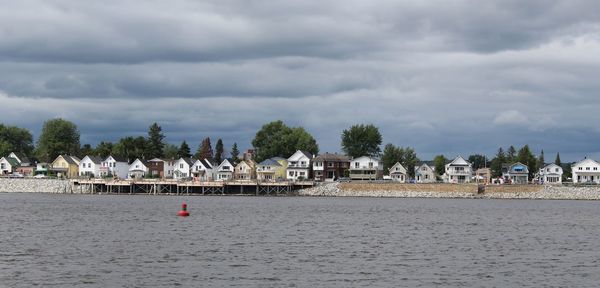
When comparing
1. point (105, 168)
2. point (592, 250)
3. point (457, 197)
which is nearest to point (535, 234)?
point (592, 250)

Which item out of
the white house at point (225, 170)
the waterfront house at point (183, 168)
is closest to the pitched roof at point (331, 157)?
the white house at point (225, 170)

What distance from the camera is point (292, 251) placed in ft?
162

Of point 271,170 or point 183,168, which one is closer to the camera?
point 271,170

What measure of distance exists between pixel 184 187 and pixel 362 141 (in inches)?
2111

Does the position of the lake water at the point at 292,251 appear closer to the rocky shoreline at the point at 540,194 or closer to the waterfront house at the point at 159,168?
the rocky shoreline at the point at 540,194

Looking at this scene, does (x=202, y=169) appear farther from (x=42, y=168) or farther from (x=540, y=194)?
(x=540, y=194)

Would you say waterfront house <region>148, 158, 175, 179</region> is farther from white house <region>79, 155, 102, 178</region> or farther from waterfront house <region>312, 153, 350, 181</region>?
waterfront house <region>312, 153, 350, 181</region>

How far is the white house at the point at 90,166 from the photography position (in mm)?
188625

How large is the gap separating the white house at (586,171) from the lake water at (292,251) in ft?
328

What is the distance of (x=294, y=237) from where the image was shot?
58.8 meters

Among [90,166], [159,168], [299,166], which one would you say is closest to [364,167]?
[299,166]

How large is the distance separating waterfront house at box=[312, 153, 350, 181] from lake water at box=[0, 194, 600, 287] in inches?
3846

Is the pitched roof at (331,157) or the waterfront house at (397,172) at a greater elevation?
the pitched roof at (331,157)

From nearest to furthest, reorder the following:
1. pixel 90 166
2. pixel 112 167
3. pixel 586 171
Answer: pixel 586 171, pixel 112 167, pixel 90 166
